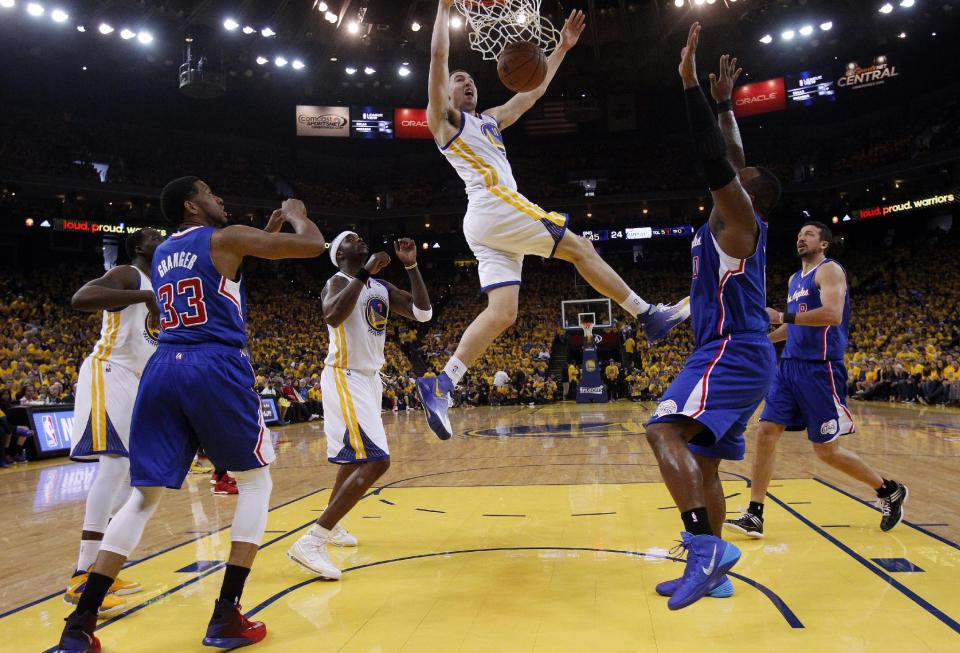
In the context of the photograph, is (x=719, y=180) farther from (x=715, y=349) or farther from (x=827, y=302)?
(x=827, y=302)

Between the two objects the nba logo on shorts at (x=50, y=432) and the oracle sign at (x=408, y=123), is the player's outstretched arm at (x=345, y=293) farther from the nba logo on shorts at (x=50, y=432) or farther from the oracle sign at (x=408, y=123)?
the oracle sign at (x=408, y=123)

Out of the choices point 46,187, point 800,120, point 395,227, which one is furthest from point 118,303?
point 800,120

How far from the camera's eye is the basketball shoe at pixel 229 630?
2.84m

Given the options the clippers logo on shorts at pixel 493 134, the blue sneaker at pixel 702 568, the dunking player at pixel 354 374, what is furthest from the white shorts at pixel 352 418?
the blue sneaker at pixel 702 568

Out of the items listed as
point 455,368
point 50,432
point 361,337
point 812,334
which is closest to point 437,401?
point 455,368

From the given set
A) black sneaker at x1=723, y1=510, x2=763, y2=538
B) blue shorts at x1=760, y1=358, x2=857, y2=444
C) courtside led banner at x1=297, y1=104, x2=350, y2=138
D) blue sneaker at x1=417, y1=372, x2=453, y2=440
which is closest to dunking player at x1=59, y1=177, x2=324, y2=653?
blue sneaker at x1=417, y1=372, x2=453, y2=440

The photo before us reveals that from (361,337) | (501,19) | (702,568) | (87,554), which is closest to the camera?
(702,568)

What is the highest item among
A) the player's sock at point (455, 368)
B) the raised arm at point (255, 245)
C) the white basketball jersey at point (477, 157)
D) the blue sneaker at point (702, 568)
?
the white basketball jersey at point (477, 157)

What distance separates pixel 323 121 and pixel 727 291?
2909 centimetres

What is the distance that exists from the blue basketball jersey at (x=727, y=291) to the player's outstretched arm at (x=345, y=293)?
1749 millimetres

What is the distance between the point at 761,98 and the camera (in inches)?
1133

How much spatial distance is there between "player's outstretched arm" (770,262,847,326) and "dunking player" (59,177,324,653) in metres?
2.75

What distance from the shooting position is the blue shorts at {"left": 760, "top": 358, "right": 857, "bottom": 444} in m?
4.65

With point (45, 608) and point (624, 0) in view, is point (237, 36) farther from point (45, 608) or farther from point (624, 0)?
point (45, 608)
